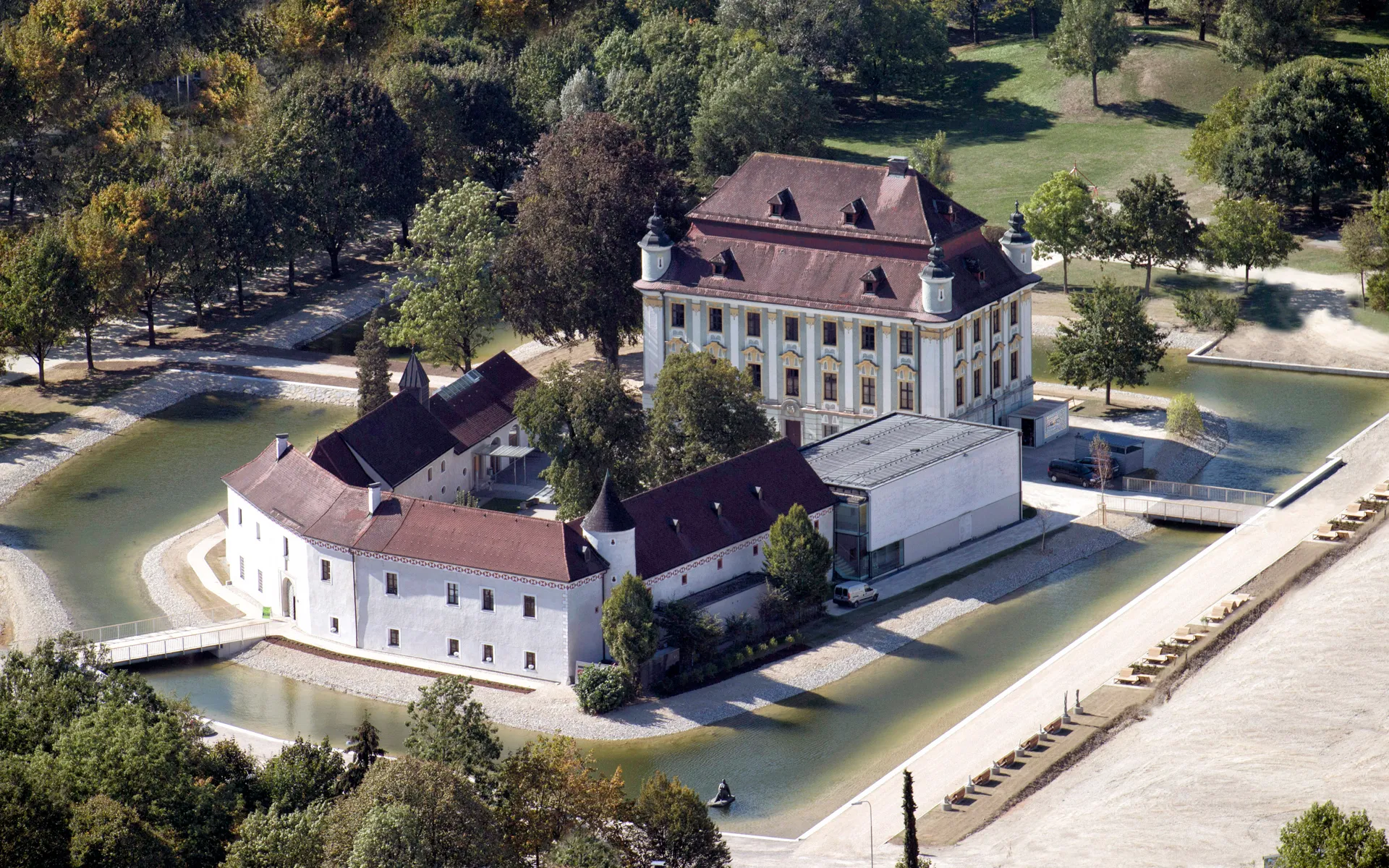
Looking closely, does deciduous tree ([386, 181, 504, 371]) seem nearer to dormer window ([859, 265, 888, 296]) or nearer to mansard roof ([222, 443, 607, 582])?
dormer window ([859, 265, 888, 296])

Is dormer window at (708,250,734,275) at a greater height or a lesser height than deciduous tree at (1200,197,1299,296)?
greater

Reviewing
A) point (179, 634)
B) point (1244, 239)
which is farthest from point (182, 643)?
point (1244, 239)

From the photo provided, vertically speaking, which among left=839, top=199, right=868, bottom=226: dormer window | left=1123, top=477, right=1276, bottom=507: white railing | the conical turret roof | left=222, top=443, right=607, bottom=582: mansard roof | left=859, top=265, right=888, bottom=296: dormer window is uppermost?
left=839, top=199, right=868, bottom=226: dormer window

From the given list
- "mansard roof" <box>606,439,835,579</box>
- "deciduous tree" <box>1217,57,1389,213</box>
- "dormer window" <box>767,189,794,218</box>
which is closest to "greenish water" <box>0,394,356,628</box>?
"mansard roof" <box>606,439,835,579</box>

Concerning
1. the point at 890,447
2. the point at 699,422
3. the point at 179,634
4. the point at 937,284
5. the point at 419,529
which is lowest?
the point at 179,634

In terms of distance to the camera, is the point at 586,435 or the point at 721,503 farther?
the point at 586,435

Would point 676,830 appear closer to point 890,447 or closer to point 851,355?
point 890,447
